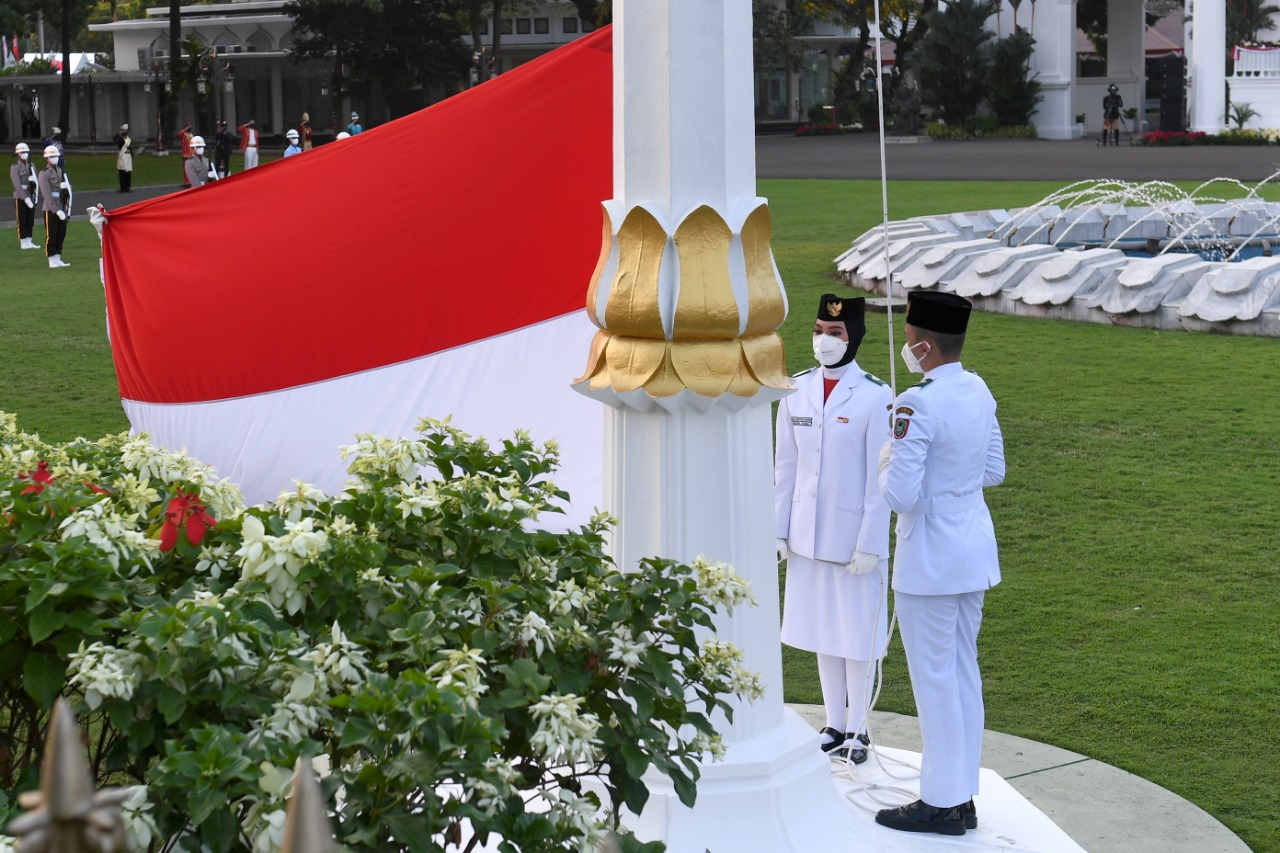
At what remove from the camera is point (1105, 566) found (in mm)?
7445

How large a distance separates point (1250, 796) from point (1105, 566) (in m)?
2.61

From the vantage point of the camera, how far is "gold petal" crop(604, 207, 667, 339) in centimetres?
387

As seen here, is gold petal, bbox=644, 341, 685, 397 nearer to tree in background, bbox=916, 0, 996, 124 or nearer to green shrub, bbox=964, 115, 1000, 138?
green shrub, bbox=964, 115, 1000, 138

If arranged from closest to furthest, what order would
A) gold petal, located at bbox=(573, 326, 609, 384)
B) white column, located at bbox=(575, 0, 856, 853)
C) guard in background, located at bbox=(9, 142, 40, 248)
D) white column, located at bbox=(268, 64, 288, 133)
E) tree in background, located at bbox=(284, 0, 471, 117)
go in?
white column, located at bbox=(575, 0, 856, 853), gold petal, located at bbox=(573, 326, 609, 384), guard in background, located at bbox=(9, 142, 40, 248), tree in background, located at bbox=(284, 0, 471, 117), white column, located at bbox=(268, 64, 288, 133)

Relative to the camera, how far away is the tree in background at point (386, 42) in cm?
4841

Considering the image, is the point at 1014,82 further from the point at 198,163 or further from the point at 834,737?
the point at 834,737

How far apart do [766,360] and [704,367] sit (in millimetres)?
195

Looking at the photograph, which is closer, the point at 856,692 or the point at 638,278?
the point at 638,278

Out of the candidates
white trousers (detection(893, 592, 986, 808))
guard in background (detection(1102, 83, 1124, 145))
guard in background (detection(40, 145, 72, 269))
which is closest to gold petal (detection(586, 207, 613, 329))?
white trousers (detection(893, 592, 986, 808))

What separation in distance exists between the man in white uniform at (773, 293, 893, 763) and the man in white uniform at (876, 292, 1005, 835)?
494 mm

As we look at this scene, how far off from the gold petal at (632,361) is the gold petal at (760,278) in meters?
0.25

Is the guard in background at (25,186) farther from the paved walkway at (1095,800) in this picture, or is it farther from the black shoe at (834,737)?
the paved walkway at (1095,800)

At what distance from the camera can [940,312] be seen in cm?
434

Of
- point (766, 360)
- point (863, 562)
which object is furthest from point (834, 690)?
point (766, 360)
